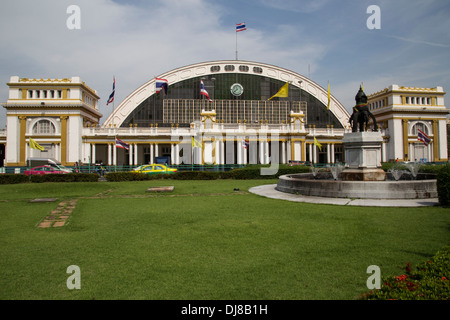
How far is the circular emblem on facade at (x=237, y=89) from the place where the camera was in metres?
59.7

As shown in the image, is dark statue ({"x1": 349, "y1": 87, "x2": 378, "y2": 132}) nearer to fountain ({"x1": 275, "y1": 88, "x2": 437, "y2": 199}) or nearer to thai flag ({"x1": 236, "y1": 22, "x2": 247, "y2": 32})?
fountain ({"x1": 275, "y1": 88, "x2": 437, "y2": 199})

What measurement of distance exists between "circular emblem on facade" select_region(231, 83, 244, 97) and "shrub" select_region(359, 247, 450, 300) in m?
57.3

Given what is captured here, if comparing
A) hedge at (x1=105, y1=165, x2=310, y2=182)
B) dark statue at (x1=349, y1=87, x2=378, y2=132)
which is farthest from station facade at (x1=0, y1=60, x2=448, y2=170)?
dark statue at (x1=349, y1=87, x2=378, y2=132)

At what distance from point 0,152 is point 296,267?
249 feet

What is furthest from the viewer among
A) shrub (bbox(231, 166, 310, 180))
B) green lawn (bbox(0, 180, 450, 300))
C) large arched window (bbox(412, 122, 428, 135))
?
large arched window (bbox(412, 122, 428, 135))

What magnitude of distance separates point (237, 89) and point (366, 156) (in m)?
47.3

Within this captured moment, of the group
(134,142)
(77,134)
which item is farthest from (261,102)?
(77,134)

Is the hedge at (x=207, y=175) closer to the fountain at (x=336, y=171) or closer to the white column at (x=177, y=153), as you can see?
the fountain at (x=336, y=171)

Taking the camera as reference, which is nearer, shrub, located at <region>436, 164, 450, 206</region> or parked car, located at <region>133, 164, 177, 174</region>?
shrub, located at <region>436, 164, 450, 206</region>

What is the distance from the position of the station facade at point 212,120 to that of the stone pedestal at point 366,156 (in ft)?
107

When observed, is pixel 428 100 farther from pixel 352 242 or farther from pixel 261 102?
pixel 352 242

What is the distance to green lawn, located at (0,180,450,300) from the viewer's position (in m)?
4.46

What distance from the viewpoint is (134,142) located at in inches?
2067

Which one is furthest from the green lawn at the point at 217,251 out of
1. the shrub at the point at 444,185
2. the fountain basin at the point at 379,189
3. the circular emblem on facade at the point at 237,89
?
the circular emblem on facade at the point at 237,89
